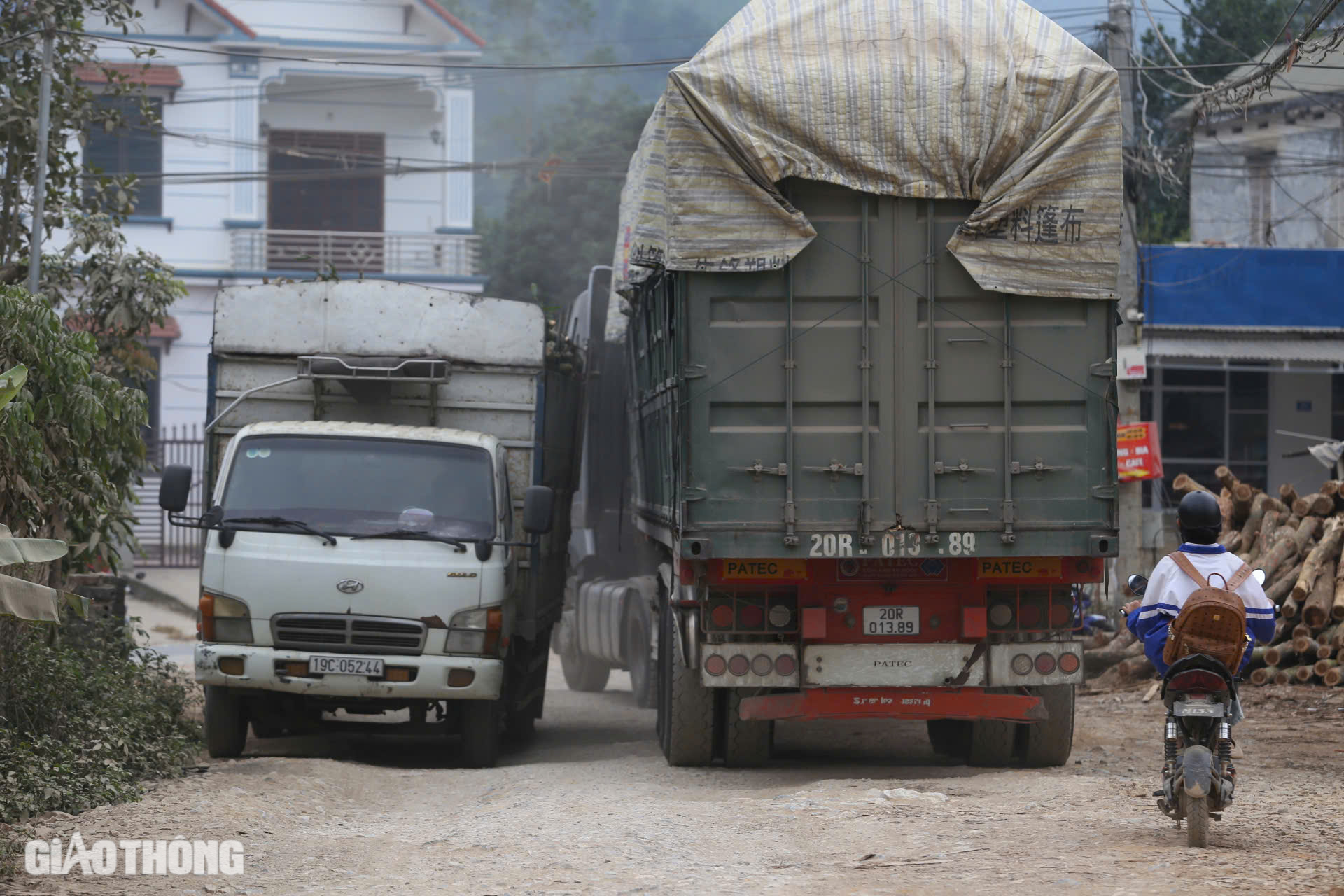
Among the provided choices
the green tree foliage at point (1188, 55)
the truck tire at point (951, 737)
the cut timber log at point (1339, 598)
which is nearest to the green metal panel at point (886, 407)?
the truck tire at point (951, 737)

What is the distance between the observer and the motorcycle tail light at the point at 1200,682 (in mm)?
6262

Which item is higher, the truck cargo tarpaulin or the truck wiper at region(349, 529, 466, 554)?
the truck cargo tarpaulin

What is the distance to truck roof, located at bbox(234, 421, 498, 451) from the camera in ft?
33.8

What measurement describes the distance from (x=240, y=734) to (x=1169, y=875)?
6.35 metres

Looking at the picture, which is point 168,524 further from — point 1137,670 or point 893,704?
point 893,704

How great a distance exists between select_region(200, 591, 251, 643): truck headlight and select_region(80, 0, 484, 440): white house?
18.3m

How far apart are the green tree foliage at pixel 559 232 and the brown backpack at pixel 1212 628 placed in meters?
29.9

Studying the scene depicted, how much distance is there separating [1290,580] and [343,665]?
8067 mm

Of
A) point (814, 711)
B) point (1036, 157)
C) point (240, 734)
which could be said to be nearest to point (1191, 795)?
point (814, 711)

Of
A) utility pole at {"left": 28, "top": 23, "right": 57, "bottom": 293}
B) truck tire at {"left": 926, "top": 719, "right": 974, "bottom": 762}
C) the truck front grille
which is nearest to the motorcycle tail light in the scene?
truck tire at {"left": 926, "top": 719, "right": 974, "bottom": 762}

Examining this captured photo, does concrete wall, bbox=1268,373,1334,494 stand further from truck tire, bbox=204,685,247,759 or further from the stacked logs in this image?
truck tire, bbox=204,685,247,759

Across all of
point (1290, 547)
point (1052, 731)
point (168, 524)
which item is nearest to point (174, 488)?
point (1052, 731)

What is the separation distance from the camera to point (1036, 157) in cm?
853

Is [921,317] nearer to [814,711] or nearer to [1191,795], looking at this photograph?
[814,711]
